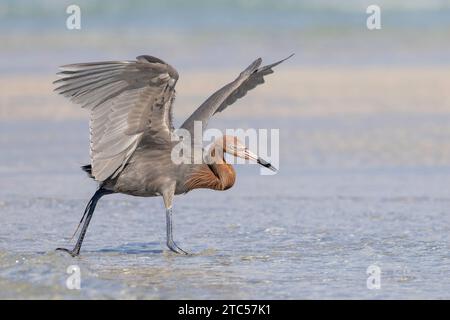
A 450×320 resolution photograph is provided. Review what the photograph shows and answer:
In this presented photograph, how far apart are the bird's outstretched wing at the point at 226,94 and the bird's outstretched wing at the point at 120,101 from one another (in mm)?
496

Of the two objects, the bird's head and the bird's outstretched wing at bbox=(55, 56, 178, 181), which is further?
the bird's head

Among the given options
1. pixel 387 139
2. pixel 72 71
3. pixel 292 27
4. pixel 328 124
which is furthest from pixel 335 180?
pixel 292 27

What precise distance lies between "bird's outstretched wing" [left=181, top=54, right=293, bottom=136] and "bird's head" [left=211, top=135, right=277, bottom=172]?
0.79 feet

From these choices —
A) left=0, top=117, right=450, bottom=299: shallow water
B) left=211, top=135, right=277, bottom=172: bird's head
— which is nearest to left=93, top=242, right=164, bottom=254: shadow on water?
left=0, top=117, right=450, bottom=299: shallow water

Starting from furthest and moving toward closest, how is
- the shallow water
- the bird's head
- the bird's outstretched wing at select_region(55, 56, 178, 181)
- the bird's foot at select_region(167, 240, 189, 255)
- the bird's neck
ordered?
the bird's head < the bird's neck < the bird's foot at select_region(167, 240, 189, 255) < the bird's outstretched wing at select_region(55, 56, 178, 181) < the shallow water

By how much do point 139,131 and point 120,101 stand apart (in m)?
0.40

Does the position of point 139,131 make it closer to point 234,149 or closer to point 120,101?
point 120,101

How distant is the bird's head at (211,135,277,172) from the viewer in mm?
10102

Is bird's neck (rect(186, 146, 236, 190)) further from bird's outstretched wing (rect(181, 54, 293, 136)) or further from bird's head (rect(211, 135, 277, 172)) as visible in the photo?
bird's outstretched wing (rect(181, 54, 293, 136))

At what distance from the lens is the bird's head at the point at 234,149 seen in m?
10.1

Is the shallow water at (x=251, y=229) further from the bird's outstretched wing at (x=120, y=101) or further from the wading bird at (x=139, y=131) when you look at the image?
the bird's outstretched wing at (x=120, y=101)

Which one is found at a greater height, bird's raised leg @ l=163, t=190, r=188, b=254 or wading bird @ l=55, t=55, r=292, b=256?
wading bird @ l=55, t=55, r=292, b=256

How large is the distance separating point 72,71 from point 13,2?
22.6m

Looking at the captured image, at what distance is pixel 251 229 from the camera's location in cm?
1060
